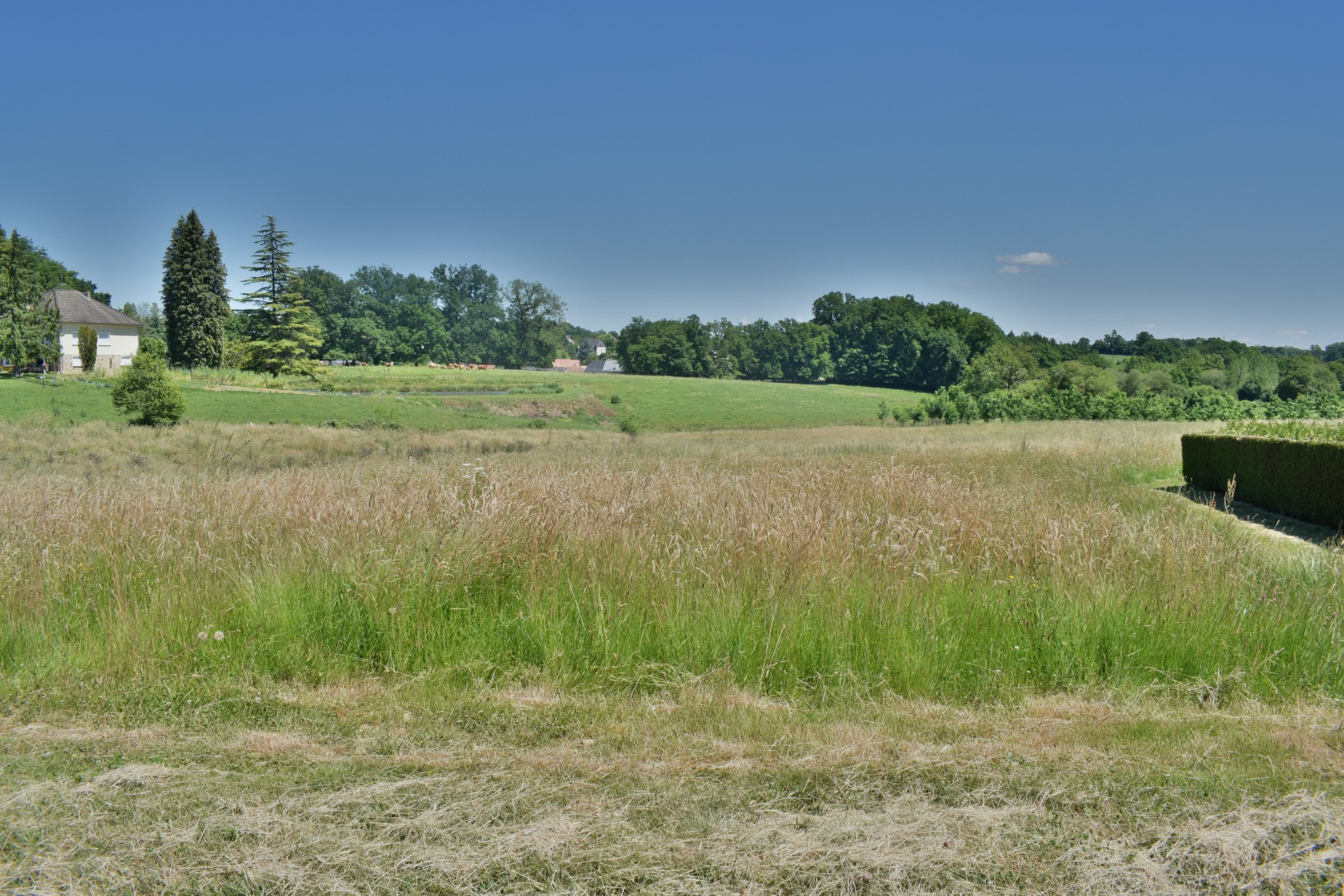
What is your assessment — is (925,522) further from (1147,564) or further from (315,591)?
(315,591)

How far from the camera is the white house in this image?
60594 mm

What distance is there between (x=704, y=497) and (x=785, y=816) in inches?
165

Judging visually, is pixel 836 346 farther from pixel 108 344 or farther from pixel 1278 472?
pixel 1278 472

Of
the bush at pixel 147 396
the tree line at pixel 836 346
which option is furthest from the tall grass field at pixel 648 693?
the tree line at pixel 836 346

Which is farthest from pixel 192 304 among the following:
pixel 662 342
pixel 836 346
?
pixel 836 346

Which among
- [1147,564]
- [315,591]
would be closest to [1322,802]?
[1147,564]

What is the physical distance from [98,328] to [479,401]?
3337 centimetres

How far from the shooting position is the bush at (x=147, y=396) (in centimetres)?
3034

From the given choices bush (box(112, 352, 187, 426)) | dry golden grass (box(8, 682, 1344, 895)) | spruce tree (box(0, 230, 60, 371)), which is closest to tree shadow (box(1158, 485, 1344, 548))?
dry golden grass (box(8, 682, 1344, 895))

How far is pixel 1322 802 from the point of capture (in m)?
3.24

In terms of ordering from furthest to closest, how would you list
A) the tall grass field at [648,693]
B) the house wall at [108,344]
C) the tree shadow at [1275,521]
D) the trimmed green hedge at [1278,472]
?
1. the house wall at [108,344]
2. the trimmed green hedge at [1278,472]
3. the tree shadow at [1275,521]
4. the tall grass field at [648,693]

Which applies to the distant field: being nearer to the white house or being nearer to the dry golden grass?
the white house

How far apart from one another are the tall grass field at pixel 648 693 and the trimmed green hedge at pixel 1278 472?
6058 mm

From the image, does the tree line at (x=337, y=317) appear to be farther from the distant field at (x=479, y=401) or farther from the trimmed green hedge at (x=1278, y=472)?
the trimmed green hedge at (x=1278, y=472)
